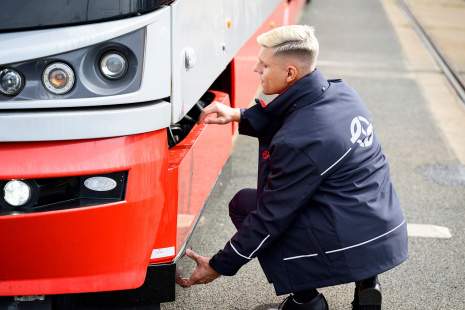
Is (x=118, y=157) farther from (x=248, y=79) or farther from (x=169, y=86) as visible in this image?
(x=248, y=79)

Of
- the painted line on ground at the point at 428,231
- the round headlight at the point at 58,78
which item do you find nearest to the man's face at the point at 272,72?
the round headlight at the point at 58,78

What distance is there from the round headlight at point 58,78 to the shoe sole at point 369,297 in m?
1.44

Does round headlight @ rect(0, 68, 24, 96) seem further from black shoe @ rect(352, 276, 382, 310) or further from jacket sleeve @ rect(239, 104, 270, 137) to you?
black shoe @ rect(352, 276, 382, 310)

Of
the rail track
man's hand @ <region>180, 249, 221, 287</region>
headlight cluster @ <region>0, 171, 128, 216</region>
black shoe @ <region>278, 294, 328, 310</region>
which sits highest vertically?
headlight cluster @ <region>0, 171, 128, 216</region>

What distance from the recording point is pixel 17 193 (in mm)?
2295

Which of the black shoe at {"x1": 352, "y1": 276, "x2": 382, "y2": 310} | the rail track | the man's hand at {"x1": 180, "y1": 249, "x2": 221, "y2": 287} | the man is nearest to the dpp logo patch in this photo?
the man

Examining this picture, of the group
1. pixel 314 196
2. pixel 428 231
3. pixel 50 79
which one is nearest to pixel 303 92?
pixel 314 196

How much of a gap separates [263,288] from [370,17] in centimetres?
1133

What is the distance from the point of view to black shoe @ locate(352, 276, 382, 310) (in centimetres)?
275

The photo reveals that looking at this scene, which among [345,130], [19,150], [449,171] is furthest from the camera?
[449,171]

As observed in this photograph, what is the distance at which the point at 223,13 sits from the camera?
3.38m

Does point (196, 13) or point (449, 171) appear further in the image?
point (449, 171)

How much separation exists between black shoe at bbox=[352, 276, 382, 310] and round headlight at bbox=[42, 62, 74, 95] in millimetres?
1429

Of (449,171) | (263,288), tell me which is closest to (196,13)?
(263,288)
